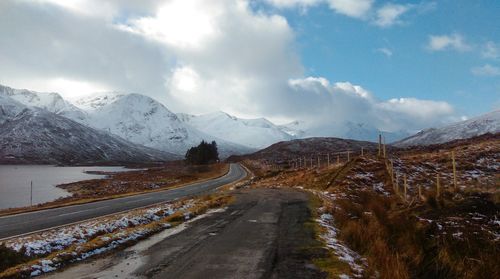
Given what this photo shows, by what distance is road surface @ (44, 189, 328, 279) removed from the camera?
10.4 m

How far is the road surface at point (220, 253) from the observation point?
10.4m

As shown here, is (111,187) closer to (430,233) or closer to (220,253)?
A: (220,253)

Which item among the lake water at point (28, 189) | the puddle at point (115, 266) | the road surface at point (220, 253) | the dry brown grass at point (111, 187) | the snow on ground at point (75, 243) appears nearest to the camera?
the puddle at point (115, 266)

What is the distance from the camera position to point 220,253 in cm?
1240

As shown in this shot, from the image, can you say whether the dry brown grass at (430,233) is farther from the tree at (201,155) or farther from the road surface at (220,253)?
the tree at (201,155)

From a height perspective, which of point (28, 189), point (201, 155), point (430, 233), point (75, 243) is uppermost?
point (201, 155)

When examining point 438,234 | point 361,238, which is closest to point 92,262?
point 361,238

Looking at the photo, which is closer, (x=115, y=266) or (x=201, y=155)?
(x=115, y=266)

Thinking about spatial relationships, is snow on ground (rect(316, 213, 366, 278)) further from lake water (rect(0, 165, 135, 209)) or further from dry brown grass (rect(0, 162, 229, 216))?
lake water (rect(0, 165, 135, 209))

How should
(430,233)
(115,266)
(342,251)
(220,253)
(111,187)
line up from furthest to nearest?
(111,187), (430,233), (342,251), (220,253), (115,266)

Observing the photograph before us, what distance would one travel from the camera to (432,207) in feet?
56.8

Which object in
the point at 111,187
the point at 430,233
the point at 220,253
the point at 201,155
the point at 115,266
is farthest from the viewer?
the point at 201,155

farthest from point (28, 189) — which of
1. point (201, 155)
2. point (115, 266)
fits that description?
point (201, 155)

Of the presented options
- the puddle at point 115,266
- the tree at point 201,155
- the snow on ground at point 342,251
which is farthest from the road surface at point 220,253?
the tree at point 201,155
